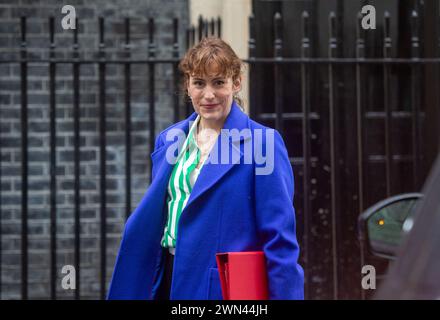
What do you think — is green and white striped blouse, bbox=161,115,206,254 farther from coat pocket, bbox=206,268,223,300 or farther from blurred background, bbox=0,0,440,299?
blurred background, bbox=0,0,440,299

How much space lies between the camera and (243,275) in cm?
307

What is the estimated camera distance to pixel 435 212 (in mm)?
1800

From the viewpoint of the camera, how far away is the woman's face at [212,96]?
11.1 ft

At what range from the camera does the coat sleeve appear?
313 centimetres

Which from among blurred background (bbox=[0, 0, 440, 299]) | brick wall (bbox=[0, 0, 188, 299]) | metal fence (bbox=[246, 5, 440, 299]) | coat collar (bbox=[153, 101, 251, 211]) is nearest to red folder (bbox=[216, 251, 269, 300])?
coat collar (bbox=[153, 101, 251, 211])

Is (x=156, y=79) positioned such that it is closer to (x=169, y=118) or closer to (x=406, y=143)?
(x=169, y=118)

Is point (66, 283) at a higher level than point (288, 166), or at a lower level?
lower

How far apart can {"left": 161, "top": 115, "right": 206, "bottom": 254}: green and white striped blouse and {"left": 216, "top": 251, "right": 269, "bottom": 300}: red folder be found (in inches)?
11.2

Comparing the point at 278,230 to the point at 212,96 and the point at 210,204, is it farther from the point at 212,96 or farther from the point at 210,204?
the point at 212,96

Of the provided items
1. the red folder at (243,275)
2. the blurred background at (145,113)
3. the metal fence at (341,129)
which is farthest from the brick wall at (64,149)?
the red folder at (243,275)

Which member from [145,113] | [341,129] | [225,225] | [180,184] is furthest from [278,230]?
[145,113]

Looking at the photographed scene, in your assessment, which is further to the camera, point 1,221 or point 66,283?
point 1,221
